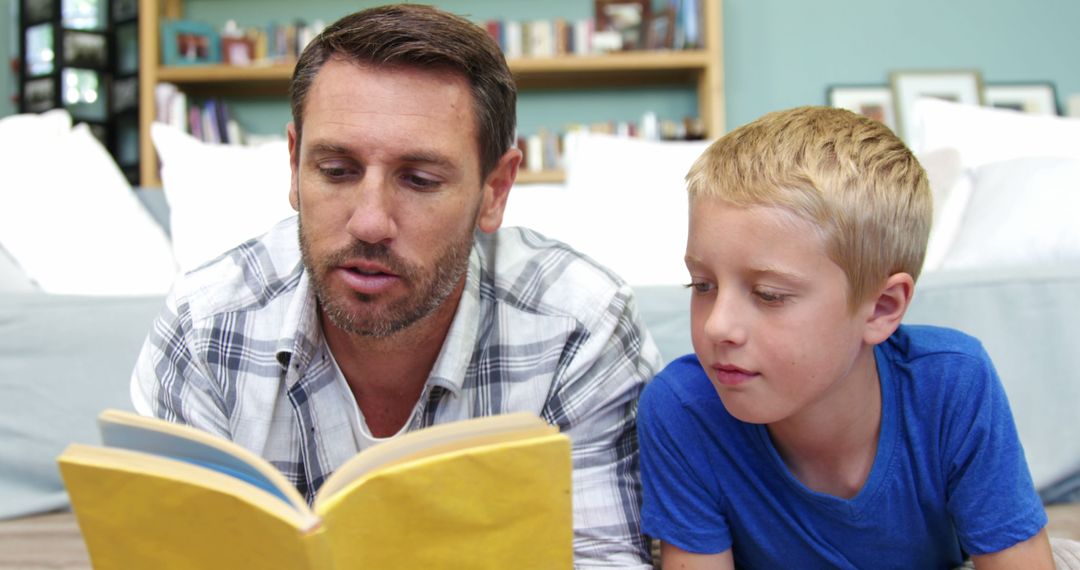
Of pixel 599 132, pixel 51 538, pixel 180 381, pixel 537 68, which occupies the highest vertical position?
pixel 537 68

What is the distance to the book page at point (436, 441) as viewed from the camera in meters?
0.57

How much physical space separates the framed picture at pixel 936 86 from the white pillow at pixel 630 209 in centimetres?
176

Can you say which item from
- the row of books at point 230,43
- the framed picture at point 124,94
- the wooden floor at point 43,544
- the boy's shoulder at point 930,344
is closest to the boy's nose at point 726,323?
the boy's shoulder at point 930,344

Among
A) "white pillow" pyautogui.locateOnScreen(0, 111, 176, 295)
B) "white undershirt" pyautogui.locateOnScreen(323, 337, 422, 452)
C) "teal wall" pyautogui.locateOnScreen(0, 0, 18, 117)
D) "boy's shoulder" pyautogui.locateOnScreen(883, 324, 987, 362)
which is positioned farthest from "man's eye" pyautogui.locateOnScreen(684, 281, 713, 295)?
"teal wall" pyautogui.locateOnScreen(0, 0, 18, 117)

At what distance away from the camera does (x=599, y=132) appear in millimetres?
3348

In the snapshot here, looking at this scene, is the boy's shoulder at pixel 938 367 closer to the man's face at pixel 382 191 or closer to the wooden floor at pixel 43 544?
the man's face at pixel 382 191

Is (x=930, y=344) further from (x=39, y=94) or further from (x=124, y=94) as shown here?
(x=39, y=94)

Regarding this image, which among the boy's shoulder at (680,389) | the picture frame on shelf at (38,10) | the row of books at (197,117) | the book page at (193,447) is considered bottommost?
the boy's shoulder at (680,389)

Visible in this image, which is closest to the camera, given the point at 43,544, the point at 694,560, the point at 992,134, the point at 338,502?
the point at 338,502

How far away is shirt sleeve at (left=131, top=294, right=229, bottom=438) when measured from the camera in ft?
3.10

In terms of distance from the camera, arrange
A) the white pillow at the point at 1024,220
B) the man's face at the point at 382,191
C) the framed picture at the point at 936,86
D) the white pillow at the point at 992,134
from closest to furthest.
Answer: the man's face at the point at 382,191 < the white pillow at the point at 1024,220 < the white pillow at the point at 992,134 < the framed picture at the point at 936,86

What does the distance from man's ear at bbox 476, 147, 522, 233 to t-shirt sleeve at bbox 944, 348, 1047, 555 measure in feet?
1.71

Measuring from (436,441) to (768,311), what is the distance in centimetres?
34

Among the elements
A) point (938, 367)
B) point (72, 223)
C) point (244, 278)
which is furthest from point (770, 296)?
point (72, 223)
